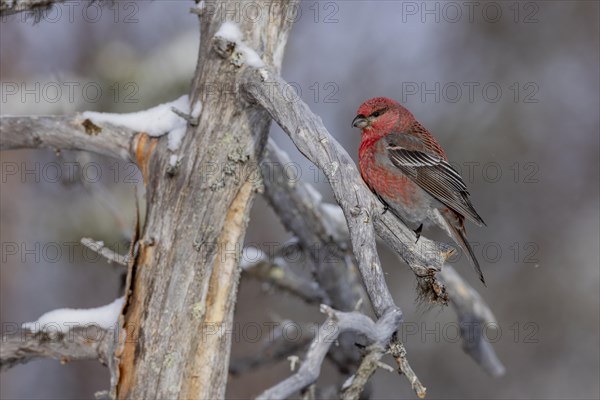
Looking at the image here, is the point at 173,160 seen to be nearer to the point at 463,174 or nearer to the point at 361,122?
the point at 361,122

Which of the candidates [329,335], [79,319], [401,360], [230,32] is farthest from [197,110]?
[401,360]

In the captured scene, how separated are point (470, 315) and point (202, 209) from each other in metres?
3.06

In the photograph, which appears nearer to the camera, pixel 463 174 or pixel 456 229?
pixel 456 229

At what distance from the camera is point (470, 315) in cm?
605

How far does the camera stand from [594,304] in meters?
10.5

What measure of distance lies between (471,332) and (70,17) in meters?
6.59

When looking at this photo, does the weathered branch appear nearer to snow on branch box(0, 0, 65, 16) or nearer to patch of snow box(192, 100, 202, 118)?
patch of snow box(192, 100, 202, 118)

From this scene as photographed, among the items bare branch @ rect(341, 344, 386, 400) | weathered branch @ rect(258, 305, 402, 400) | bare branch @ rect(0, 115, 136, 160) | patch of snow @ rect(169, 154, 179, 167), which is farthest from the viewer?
bare branch @ rect(0, 115, 136, 160)

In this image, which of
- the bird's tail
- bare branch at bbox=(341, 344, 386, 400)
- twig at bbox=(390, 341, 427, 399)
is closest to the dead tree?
twig at bbox=(390, 341, 427, 399)

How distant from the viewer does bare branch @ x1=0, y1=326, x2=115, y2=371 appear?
4.14m

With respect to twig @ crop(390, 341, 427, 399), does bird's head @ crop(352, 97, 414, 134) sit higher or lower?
higher

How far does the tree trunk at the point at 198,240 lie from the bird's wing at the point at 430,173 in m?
1.06

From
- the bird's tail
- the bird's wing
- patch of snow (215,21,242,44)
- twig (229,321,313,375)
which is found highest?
patch of snow (215,21,242,44)

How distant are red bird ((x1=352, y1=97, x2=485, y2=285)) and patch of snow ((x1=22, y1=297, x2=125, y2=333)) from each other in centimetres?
182
